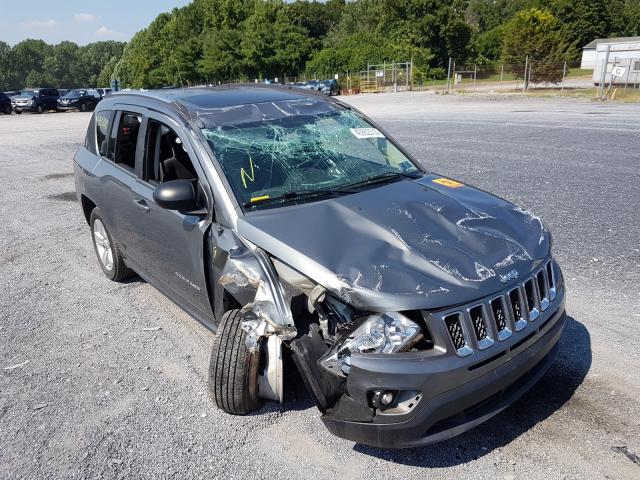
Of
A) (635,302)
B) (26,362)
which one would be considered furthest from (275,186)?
(635,302)

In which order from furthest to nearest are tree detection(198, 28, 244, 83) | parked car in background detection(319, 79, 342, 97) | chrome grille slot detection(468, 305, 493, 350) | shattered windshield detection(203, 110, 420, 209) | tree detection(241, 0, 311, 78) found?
tree detection(198, 28, 244, 83) → tree detection(241, 0, 311, 78) → parked car in background detection(319, 79, 342, 97) → shattered windshield detection(203, 110, 420, 209) → chrome grille slot detection(468, 305, 493, 350)

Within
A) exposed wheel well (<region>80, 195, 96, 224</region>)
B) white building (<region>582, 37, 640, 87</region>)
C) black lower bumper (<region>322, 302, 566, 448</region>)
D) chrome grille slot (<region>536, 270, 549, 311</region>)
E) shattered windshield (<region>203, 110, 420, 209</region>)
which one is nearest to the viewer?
black lower bumper (<region>322, 302, 566, 448</region>)

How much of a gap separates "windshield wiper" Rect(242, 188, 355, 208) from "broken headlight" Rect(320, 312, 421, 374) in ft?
3.72

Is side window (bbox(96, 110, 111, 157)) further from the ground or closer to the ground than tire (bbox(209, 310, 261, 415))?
further from the ground

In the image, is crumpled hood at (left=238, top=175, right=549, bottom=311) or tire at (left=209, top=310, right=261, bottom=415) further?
tire at (left=209, top=310, right=261, bottom=415)

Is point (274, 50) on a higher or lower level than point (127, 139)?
higher

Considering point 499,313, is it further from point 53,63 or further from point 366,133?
point 53,63

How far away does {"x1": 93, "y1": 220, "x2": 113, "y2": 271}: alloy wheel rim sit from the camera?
524 cm

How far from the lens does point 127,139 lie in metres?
4.62

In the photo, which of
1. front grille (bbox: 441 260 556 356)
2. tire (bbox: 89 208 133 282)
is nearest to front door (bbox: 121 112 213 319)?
tire (bbox: 89 208 133 282)

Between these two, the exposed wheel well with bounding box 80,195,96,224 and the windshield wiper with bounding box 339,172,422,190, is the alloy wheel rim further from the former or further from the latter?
the windshield wiper with bounding box 339,172,422,190

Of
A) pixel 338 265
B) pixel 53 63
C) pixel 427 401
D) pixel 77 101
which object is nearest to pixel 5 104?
pixel 77 101

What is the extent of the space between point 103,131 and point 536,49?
4211cm

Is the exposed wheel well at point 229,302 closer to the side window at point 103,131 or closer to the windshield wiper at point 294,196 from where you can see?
the windshield wiper at point 294,196
